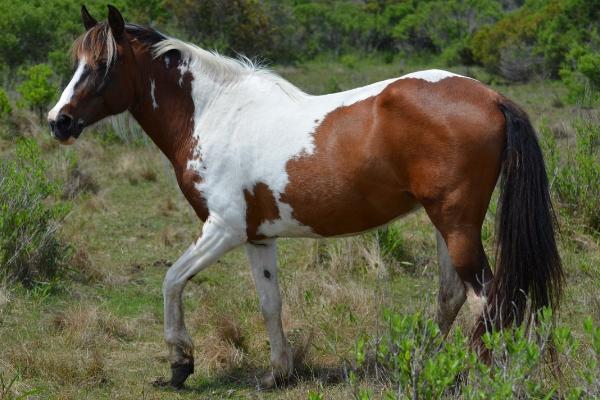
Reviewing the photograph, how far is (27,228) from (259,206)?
2.61 m

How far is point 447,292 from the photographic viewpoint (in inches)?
177

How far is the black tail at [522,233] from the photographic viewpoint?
390 centimetres

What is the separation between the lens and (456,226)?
3926 mm

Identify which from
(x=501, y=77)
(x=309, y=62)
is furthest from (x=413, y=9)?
(x=501, y=77)

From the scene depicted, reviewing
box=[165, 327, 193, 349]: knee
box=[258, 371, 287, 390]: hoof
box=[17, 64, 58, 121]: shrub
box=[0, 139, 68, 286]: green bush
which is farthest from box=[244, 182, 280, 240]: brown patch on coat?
box=[17, 64, 58, 121]: shrub

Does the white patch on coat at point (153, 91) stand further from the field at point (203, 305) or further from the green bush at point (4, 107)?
the green bush at point (4, 107)

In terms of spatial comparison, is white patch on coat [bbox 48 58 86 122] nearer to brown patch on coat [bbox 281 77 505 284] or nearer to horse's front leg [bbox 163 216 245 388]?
horse's front leg [bbox 163 216 245 388]

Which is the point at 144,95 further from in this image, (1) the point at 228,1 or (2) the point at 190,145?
(1) the point at 228,1

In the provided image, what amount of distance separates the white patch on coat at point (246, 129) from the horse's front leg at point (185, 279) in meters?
0.08

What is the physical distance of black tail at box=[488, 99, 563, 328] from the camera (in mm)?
3898

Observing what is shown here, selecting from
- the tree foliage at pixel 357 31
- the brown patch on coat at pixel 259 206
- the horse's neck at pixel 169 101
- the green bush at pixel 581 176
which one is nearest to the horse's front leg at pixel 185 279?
the brown patch on coat at pixel 259 206

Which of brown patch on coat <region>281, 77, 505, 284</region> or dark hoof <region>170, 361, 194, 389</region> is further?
dark hoof <region>170, 361, 194, 389</region>

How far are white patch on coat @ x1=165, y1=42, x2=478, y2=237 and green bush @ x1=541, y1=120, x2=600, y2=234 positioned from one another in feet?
10.2

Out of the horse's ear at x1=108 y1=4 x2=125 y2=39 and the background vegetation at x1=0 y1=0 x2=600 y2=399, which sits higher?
the horse's ear at x1=108 y1=4 x2=125 y2=39
